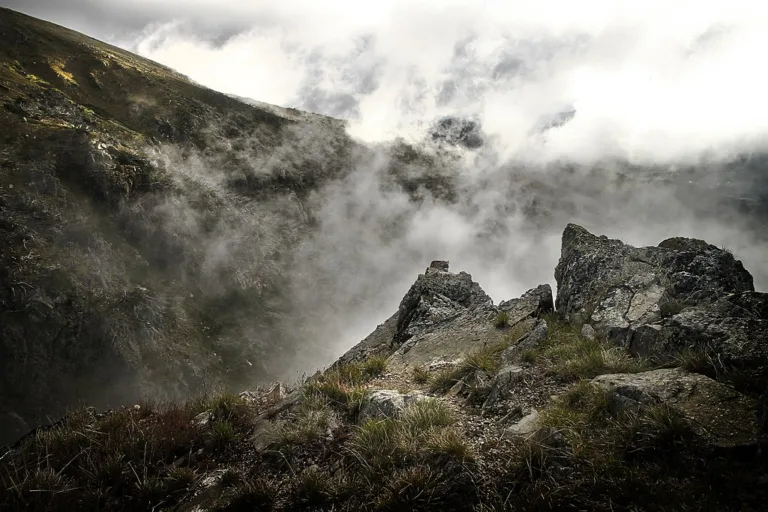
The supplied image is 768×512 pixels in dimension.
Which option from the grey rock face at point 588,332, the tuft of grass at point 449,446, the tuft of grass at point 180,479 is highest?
the tuft of grass at point 180,479

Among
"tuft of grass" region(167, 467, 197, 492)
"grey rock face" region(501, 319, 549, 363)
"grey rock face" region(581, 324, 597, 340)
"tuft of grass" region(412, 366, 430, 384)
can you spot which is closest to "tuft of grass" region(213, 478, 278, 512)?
"tuft of grass" region(167, 467, 197, 492)

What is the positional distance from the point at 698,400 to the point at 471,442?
150 inches

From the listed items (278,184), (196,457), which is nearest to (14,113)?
(278,184)

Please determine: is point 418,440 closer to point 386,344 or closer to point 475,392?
point 475,392

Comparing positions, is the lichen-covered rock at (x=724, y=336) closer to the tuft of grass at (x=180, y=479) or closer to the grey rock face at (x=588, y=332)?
the grey rock face at (x=588, y=332)

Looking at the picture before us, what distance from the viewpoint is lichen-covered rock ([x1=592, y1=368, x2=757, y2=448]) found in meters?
5.86

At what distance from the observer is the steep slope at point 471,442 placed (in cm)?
559

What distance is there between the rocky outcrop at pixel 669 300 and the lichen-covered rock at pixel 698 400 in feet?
1.62

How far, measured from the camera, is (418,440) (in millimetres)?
7039

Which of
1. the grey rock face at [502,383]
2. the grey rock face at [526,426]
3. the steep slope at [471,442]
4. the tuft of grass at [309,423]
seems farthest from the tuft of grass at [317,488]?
the grey rock face at [502,383]

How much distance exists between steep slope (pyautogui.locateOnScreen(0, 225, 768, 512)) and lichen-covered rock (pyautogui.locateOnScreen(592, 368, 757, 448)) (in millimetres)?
27

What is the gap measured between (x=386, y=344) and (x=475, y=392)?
18.0 m

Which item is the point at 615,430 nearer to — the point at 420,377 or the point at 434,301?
the point at 420,377

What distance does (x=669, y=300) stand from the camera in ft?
44.5
